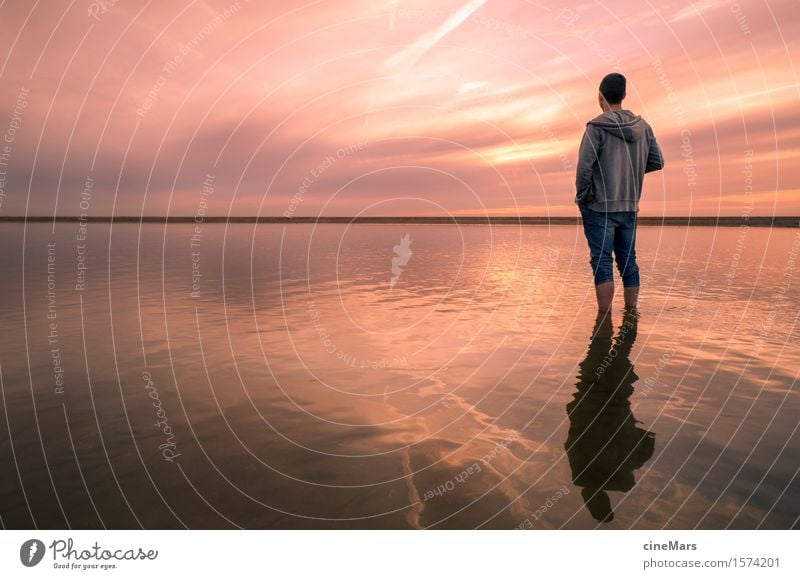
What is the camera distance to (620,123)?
9227 mm

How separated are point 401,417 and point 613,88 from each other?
23.7 ft

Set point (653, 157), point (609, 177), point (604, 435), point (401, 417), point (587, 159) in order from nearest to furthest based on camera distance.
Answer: point (604, 435) → point (401, 417) → point (587, 159) → point (609, 177) → point (653, 157)

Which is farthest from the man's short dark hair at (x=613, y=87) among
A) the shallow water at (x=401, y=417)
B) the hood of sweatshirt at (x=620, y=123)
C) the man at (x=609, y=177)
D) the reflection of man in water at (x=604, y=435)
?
the reflection of man in water at (x=604, y=435)

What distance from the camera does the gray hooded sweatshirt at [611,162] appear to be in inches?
363

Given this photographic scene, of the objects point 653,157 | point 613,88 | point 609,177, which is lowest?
point 609,177

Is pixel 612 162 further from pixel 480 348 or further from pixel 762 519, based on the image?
pixel 762 519

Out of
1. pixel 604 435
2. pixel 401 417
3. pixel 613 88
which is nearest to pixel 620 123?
pixel 613 88

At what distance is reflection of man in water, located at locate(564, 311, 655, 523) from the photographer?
13.0 ft

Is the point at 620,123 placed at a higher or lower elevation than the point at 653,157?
higher

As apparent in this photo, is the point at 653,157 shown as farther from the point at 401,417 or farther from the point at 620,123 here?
the point at 401,417

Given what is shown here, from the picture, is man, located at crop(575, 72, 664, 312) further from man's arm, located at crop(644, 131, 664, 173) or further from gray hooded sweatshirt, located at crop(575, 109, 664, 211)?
man's arm, located at crop(644, 131, 664, 173)

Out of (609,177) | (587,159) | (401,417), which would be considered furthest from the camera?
(609,177)

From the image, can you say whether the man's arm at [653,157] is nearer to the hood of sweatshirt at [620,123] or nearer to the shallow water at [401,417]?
the hood of sweatshirt at [620,123]
